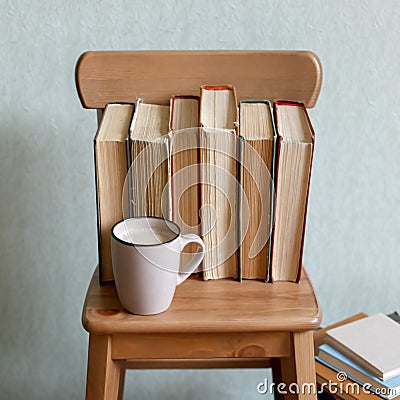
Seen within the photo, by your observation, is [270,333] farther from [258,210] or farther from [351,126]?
[351,126]

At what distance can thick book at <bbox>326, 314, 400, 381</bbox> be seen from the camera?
2.95ft

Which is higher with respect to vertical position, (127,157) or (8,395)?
(127,157)

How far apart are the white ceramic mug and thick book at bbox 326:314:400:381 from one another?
33 cm

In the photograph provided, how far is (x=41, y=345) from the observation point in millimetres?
1233

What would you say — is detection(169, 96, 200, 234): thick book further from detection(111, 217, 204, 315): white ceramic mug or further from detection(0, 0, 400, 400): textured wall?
detection(0, 0, 400, 400): textured wall

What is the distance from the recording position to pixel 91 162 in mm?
1107

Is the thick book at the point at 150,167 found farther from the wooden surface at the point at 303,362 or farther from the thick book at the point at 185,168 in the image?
the wooden surface at the point at 303,362

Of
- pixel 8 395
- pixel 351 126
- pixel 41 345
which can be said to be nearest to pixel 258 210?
pixel 351 126

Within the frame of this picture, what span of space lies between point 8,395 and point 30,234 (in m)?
0.34

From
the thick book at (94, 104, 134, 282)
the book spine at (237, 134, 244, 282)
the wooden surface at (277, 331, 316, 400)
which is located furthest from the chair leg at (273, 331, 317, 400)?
the thick book at (94, 104, 134, 282)

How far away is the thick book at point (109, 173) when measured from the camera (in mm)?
722

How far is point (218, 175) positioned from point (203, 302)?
0.14m

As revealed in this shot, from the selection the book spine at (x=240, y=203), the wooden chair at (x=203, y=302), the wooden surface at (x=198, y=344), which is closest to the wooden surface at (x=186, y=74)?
the wooden chair at (x=203, y=302)

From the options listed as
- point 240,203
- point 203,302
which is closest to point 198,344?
point 203,302
